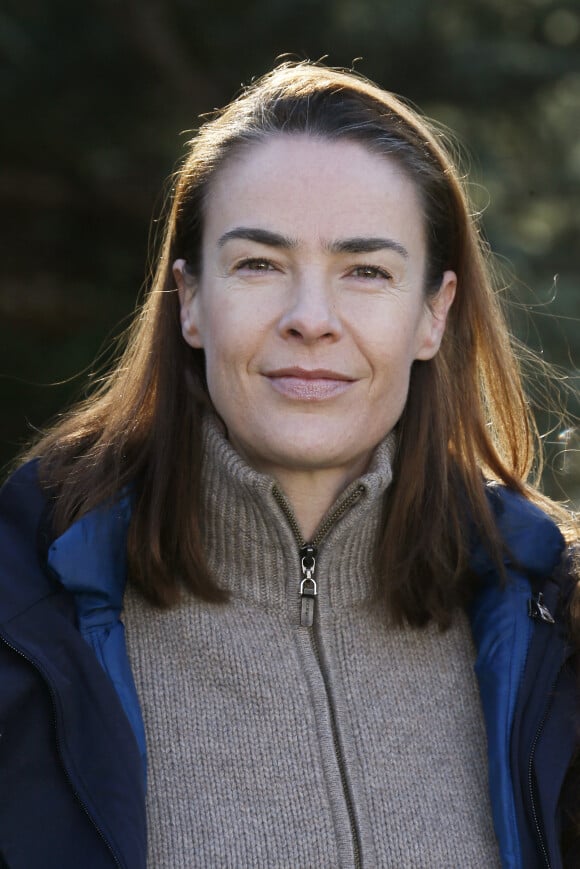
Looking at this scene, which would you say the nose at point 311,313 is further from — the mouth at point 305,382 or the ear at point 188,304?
the ear at point 188,304

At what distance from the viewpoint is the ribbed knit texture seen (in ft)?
6.60

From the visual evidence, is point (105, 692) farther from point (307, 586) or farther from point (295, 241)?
point (295, 241)

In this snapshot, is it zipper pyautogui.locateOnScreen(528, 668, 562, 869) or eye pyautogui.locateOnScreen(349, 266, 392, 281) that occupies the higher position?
eye pyautogui.locateOnScreen(349, 266, 392, 281)

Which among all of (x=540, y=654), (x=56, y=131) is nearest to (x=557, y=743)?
(x=540, y=654)

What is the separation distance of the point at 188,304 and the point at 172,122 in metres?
2.32

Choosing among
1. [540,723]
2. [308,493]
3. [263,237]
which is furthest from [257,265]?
[540,723]

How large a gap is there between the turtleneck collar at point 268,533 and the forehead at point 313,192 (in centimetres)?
39

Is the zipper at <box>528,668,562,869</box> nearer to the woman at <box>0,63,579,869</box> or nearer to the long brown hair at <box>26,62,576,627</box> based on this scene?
the woman at <box>0,63,579,869</box>

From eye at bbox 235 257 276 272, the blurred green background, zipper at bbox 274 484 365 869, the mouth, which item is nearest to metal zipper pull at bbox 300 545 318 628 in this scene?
zipper at bbox 274 484 365 869

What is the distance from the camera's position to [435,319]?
239 cm

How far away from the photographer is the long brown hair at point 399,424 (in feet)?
7.30

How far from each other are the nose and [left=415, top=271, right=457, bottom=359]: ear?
0.91ft

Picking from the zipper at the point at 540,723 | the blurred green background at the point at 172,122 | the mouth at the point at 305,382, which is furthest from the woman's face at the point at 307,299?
the blurred green background at the point at 172,122

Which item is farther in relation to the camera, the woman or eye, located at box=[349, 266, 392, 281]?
Result: eye, located at box=[349, 266, 392, 281]
